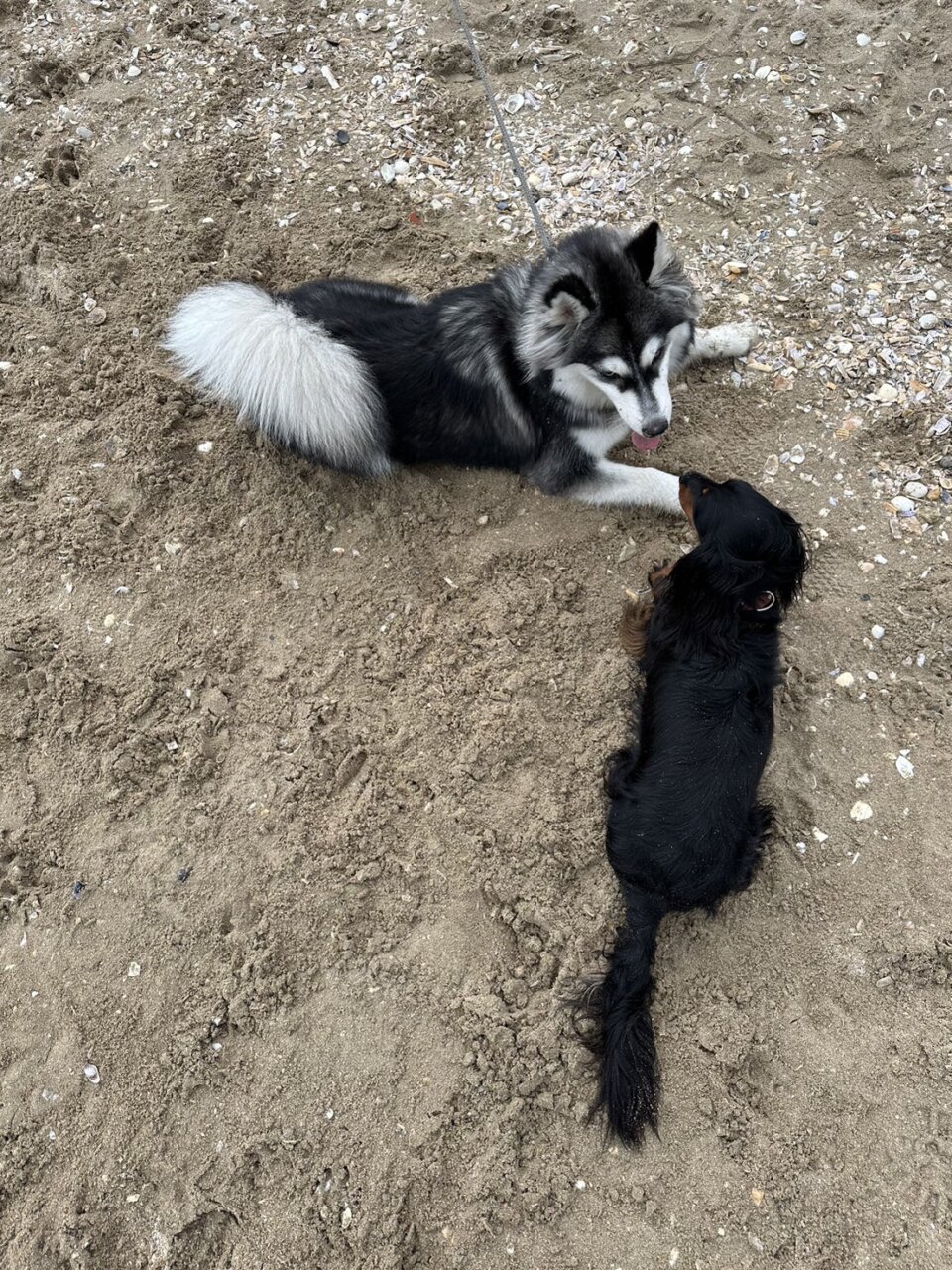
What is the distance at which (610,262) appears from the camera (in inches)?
108

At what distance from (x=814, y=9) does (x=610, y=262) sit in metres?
3.02

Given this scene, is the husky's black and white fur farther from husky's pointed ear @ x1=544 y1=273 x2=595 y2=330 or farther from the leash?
the leash

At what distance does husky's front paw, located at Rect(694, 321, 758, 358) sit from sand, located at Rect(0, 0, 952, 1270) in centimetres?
8

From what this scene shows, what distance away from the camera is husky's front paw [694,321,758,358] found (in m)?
3.59

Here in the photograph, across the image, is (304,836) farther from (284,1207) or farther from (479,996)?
(284,1207)

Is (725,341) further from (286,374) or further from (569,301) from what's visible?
(286,374)

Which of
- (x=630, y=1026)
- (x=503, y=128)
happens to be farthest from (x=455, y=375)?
(x=630, y=1026)

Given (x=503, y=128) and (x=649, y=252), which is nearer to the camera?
(x=649, y=252)

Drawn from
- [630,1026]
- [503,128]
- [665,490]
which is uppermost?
[503,128]

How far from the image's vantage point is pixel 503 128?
3.99 metres

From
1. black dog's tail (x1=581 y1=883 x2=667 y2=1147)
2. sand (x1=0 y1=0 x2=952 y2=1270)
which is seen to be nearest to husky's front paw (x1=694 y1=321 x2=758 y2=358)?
sand (x1=0 y1=0 x2=952 y2=1270)

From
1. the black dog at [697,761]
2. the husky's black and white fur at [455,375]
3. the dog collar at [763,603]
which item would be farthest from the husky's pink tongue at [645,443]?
the dog collar at [763,603]

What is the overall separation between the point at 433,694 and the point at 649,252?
1887 mm

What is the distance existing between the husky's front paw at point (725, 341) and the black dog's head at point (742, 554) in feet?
4.28
